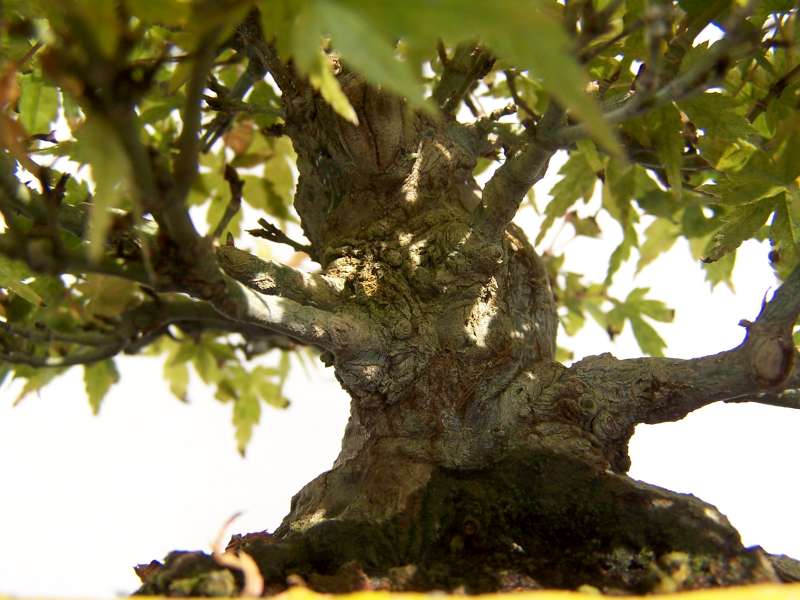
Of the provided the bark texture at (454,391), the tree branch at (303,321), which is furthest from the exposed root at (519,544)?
the tree branch at (303,321)

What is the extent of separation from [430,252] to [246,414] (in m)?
0.92

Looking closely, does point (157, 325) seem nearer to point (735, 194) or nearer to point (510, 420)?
point (510, 420)

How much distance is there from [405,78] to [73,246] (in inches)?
33.8

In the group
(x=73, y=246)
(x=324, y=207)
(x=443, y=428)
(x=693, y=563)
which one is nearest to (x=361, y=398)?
(x=443, y=428)

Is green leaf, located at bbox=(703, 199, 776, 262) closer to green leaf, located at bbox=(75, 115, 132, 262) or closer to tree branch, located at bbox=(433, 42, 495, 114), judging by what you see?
tree branch, located at bbox=(433, 42, 495, 114)

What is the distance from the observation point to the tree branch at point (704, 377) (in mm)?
731

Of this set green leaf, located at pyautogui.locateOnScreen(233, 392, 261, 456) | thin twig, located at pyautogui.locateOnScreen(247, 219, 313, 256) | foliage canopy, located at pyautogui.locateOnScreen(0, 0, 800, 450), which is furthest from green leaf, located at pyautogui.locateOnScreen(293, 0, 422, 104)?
green leaf, located at pyautogui.locateOnScreen(233, 392, 261, 456)

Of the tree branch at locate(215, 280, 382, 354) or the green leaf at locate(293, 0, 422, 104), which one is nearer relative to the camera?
the green leaf at locate(293, 0, 422, 104)

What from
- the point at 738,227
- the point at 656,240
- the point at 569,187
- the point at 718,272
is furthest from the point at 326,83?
the point at 656,240

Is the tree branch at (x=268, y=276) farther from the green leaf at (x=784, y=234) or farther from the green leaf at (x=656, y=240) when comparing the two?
the green leaf at (x=656, y=240)

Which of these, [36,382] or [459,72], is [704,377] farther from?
[36,382]

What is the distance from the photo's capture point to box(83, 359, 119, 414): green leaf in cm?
→ 142

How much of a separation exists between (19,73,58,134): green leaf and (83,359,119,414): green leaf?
463mm

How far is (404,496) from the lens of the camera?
0.82 m
